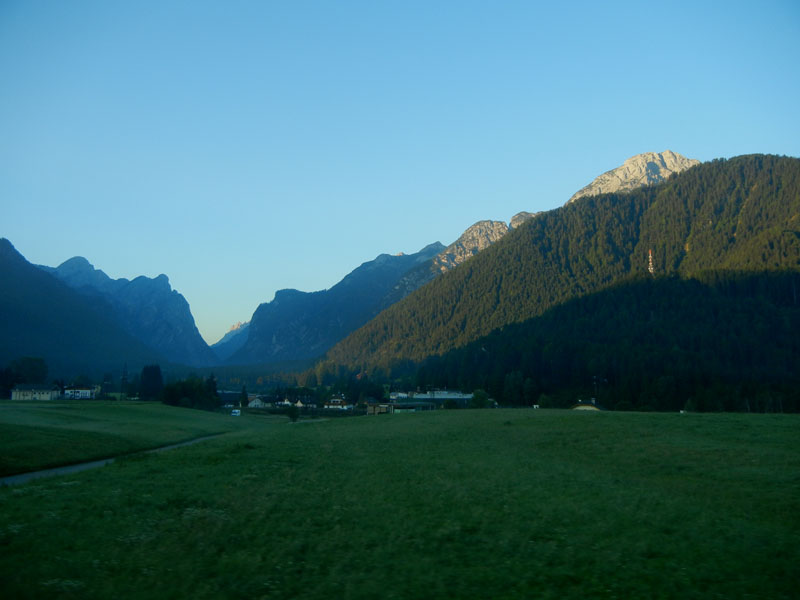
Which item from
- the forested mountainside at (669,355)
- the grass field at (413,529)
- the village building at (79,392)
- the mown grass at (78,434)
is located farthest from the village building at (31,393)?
the grass field at (413,529)

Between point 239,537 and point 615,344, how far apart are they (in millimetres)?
163427

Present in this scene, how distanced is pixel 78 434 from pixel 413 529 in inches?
1633

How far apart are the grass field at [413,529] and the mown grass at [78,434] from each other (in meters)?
8.56

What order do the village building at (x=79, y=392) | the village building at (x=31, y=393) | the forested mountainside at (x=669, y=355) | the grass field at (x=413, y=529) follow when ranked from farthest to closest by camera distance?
the village building at (x=79, y=392) → the village building at (x=31, y=393) → the forested mountainside at (x=669, y=355) → the grass field at (x=413, y=529)

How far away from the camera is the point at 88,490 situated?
2314cm

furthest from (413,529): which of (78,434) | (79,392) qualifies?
(79,392)

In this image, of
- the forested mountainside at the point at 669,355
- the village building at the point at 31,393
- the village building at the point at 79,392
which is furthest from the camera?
the village building at the point at 79,392

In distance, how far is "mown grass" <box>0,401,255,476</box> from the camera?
36500 mm

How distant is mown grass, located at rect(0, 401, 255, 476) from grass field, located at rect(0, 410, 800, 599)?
337 inches

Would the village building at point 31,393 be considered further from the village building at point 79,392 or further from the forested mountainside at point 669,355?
the forested mountainside at point 669,355

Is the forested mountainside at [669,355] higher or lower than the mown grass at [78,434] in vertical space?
higher

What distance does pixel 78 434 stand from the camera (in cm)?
4809

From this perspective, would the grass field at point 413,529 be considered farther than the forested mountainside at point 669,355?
No

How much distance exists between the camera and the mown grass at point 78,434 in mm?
36500
